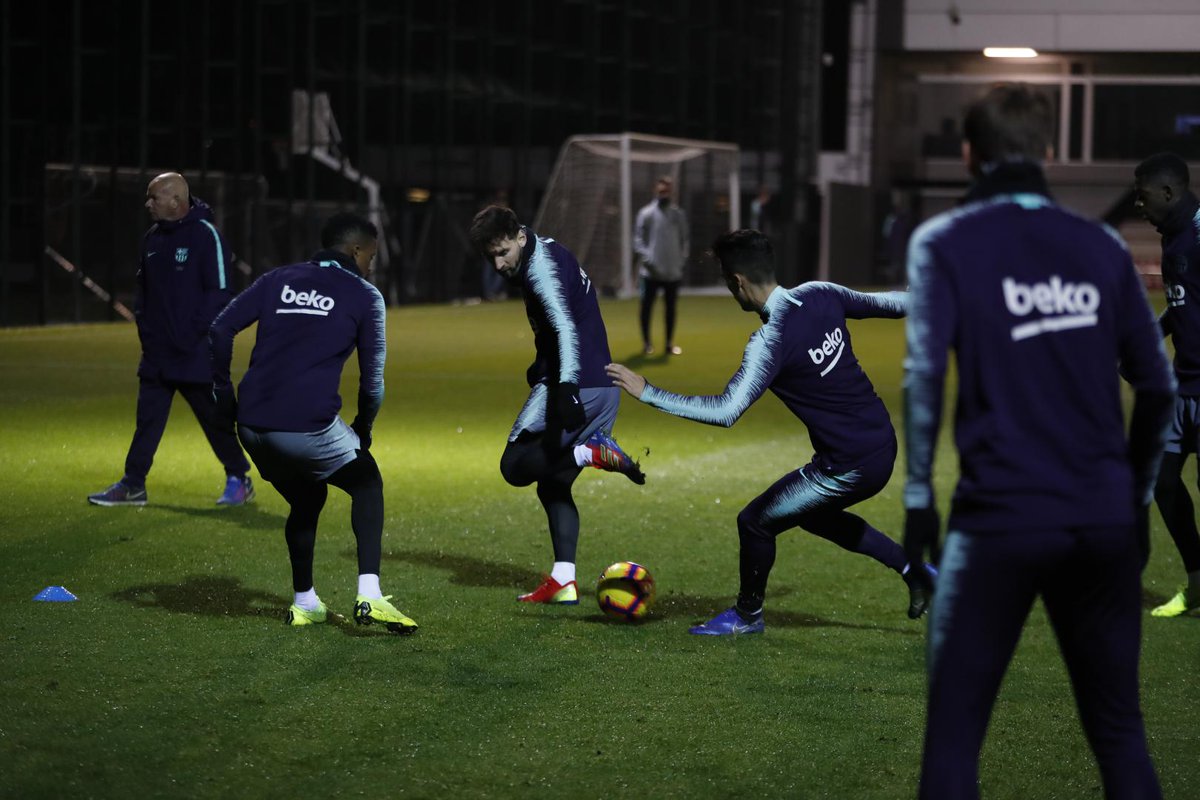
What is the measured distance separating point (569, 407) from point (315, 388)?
1094 mm

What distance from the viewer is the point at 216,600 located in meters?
7.81

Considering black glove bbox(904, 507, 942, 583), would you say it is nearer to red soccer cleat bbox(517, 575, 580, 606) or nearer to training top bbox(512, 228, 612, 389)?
training top bbox(512, 228, 612, 389)

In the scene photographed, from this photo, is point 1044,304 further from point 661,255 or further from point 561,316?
point 661,255

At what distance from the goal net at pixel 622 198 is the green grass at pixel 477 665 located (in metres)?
21.5

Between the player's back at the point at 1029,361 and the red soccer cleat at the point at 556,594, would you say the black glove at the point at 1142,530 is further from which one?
the red soccer cleat at the point at 556,594

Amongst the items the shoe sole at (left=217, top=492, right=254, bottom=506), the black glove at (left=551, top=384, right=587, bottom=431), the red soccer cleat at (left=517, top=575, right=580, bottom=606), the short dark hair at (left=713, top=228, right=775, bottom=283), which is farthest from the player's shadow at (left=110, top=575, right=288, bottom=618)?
the short dark hair at (left=713, top=228, right=775, bottom=283)

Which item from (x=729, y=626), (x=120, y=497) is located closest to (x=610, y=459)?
(x=729, y=626)

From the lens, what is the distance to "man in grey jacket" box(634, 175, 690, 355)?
2112 centimetres

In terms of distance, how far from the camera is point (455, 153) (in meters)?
35.6

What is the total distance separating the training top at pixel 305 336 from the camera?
7016 mm

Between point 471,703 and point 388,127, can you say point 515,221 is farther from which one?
point 388,127

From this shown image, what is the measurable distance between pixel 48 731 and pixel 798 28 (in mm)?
44196

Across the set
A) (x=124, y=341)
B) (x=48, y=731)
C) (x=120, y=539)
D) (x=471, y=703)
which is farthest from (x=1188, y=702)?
(x=124, y=341)

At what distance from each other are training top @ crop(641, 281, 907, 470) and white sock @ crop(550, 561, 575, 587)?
1415mm
